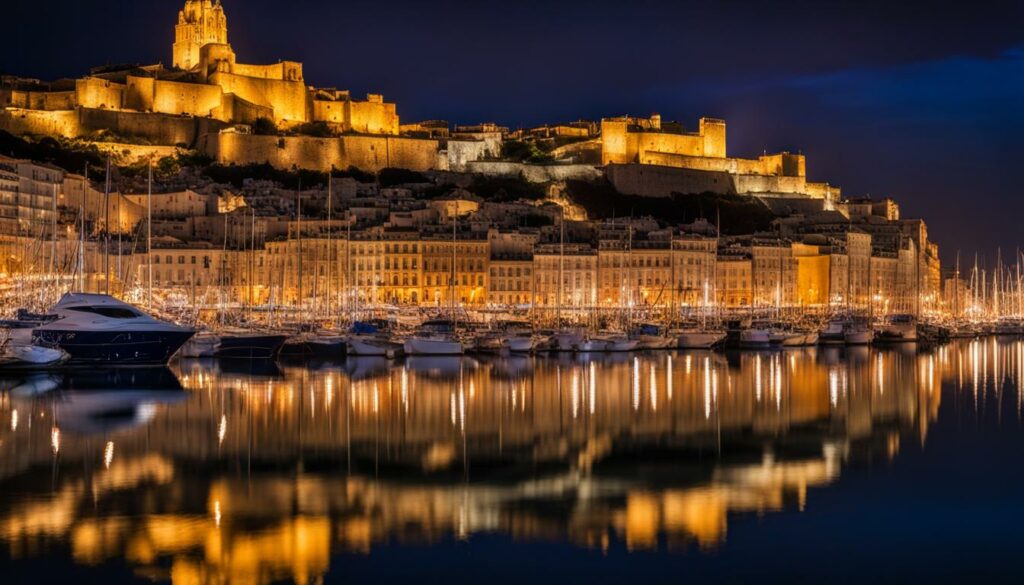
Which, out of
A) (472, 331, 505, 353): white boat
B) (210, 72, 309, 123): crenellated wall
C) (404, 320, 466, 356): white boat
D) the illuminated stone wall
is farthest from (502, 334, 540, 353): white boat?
the illuminated stone wall

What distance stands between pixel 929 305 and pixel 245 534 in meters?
74.8

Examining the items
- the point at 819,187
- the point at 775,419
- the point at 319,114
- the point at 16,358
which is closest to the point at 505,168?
the point at 319,114

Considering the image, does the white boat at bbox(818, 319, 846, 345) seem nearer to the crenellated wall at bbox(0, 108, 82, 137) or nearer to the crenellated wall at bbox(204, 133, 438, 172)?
the crenellated wall at bbox(204, 133, 438, 172)

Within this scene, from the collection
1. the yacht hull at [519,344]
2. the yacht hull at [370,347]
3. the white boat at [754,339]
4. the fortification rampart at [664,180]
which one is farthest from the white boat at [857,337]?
the fortification rampart at [664,180]

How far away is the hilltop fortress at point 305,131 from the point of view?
2891 inches

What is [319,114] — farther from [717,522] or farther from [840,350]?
[717,522]

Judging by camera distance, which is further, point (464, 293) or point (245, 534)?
point (464, 293)

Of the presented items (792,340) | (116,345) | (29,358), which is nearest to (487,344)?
(792,340)

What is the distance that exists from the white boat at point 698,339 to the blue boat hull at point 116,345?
19.7 metres

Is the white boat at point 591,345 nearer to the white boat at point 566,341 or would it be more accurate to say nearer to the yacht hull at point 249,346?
the white boat at point 566,341

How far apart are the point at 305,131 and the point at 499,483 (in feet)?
214

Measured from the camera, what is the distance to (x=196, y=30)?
85812 mm

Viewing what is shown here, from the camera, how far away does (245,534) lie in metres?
12.1

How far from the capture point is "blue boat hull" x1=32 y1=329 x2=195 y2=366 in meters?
28.7
